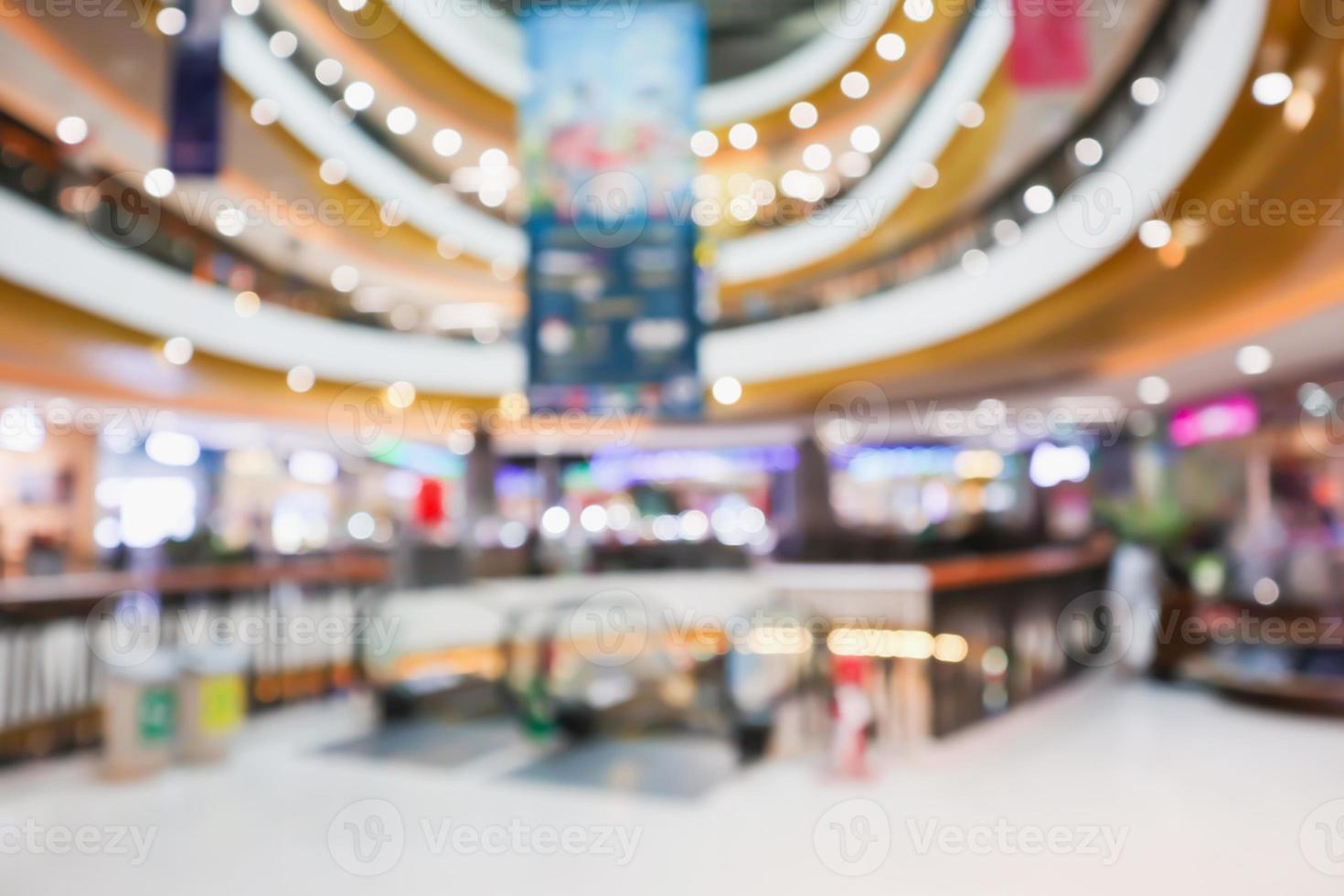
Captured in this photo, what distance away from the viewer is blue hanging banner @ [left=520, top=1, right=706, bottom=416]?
5332 millimetres

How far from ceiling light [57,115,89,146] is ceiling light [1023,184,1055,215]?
31.5 ft

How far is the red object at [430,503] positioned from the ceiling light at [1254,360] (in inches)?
566

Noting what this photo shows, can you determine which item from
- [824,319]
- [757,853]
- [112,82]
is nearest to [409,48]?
[112,82]

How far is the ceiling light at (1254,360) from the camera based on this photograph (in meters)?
7.56

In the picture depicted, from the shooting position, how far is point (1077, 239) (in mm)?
7070

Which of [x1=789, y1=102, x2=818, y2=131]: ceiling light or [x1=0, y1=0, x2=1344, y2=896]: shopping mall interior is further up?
[x1=789, y1=102, x2=818, y2=131]: ceiling light

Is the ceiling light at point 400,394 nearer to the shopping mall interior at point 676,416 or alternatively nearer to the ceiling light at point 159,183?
the shopping mall interior at point 676,416

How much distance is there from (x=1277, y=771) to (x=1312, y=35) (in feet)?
12.8

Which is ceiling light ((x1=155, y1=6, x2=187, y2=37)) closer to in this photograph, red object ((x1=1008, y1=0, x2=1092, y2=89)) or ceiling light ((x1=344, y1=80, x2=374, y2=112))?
red object ((x1=1008, y1=0, x2=1092, y2=89))

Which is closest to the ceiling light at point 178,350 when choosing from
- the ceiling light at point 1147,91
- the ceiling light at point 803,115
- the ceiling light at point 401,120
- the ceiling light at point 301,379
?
the ceiling light at point 301,379

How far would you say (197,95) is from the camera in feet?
14.2

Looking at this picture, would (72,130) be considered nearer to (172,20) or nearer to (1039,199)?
(172,20)

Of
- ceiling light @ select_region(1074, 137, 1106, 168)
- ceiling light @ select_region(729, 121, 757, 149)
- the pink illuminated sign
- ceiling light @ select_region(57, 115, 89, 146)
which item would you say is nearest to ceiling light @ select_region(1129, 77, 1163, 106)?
ceiling light @ select_region(1074, 137, 1106, 168)

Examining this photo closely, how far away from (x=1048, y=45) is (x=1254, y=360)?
592 cm
